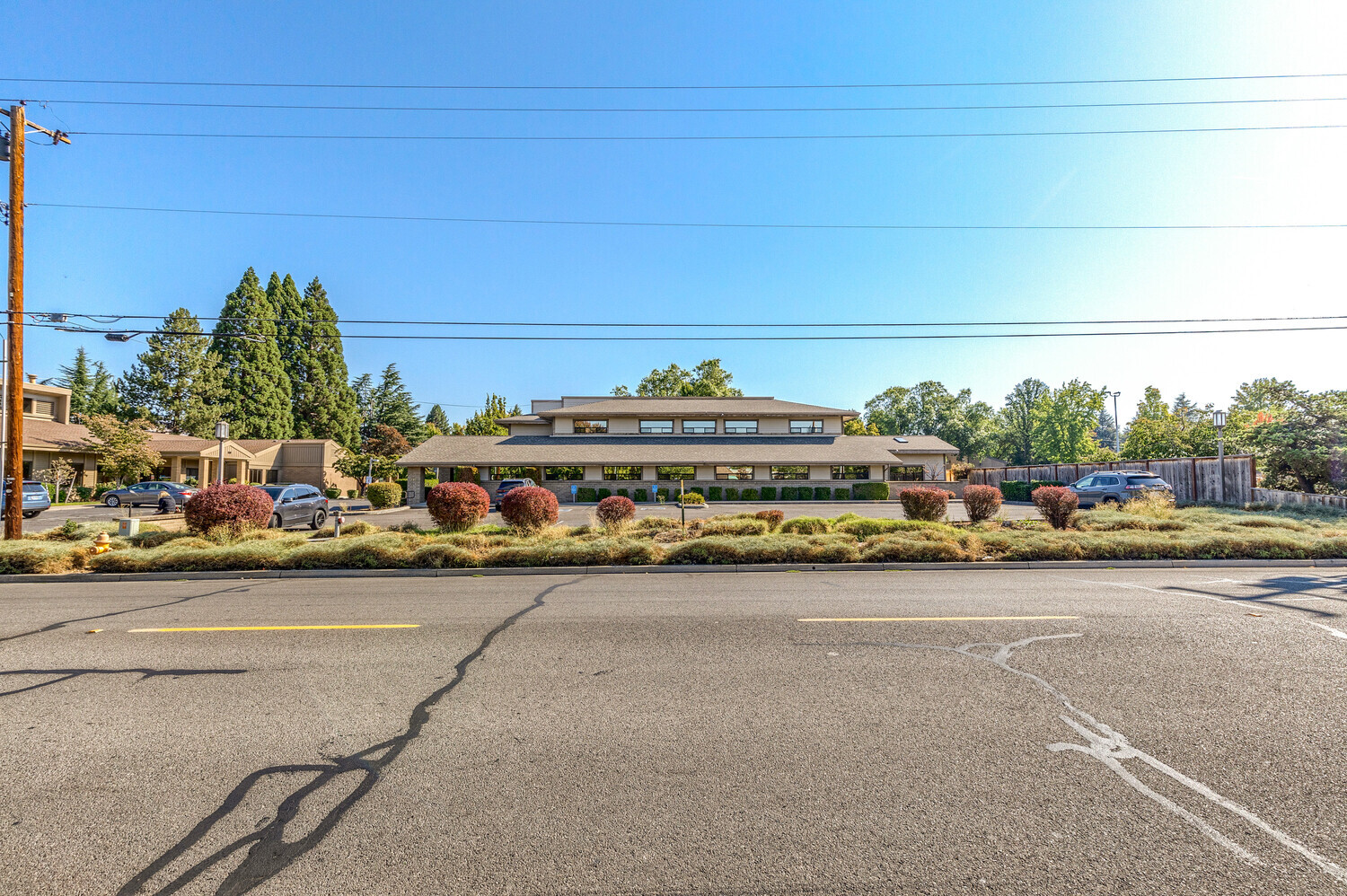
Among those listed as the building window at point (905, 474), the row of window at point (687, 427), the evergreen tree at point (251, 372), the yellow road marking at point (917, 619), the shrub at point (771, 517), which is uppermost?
the evergreen tree at point (251, 372)

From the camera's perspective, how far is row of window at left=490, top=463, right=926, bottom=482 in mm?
38562

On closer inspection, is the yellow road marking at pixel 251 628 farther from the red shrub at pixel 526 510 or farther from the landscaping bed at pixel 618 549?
the red shrub at pixel 526 510

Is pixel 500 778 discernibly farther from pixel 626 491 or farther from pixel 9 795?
pixel 626 491

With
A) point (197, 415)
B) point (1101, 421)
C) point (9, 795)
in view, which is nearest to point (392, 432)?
point (197, 415)

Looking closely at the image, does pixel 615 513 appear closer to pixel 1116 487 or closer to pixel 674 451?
pixel 1116 487

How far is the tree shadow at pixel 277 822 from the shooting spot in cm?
269

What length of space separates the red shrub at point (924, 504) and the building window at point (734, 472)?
19405mm

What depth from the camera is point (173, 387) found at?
168ft

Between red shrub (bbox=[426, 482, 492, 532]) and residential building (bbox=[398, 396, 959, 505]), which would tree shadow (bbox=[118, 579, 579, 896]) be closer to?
red shrub (bbox=[426, 482, 492, 532])

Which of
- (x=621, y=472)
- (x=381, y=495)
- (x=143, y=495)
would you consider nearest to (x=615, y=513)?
(x=621, y=472)

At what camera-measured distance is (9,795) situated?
11.2 feet

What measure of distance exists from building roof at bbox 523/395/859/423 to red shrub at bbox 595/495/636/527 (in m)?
24.9

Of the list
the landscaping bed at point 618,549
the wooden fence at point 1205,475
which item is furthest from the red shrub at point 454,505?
the wooden fence at point 1205,475

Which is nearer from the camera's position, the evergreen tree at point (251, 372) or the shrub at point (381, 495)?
the shrub at point (381, 495)
